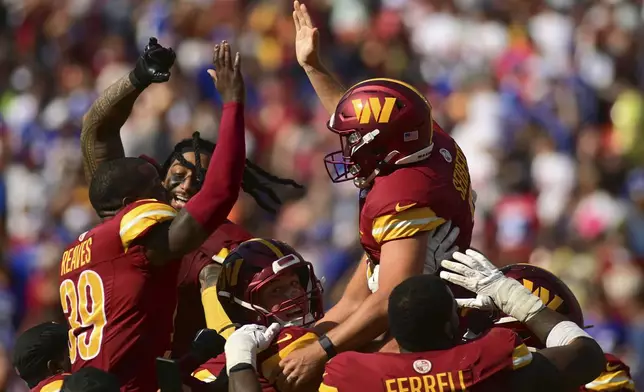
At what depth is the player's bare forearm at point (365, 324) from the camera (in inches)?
233

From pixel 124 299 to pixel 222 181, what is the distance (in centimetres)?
65

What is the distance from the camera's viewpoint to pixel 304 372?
571cm

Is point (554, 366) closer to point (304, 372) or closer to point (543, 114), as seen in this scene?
point (304, 372)

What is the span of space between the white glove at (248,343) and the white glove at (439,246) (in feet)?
2.53

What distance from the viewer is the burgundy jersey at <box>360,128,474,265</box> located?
19.9ft

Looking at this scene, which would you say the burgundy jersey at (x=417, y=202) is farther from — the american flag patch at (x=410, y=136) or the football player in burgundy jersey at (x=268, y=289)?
the football player in burgundy jersey at (x=268, y=289)

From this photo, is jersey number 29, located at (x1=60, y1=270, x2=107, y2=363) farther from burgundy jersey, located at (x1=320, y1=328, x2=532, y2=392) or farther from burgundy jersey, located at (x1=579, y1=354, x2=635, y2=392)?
burgundy jersey, located at (x1=579, y1=354, x2=635, y2=392)

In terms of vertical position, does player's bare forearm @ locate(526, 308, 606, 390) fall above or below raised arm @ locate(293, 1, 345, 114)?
below

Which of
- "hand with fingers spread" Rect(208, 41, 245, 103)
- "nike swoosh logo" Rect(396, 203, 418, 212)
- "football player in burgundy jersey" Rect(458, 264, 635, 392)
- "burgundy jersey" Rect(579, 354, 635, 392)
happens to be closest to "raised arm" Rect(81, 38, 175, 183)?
"hand with fingers spread" Rect(208, 41, 245, 103)

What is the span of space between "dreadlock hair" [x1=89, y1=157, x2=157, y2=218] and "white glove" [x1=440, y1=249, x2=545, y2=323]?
1350 mm

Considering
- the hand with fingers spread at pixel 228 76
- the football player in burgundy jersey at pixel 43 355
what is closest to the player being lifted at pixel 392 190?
the hand with fingers spread at pixel 228 76

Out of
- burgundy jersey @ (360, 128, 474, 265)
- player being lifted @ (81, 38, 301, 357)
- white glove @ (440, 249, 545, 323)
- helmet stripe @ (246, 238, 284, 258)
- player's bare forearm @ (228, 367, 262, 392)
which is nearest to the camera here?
player's bare forearm @ (228, 367, 262, 392)

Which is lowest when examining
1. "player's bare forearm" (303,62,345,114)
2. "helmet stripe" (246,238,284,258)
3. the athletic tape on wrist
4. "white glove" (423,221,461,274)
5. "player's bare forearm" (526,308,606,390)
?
"player's bare forearm" (526,308,606,390)

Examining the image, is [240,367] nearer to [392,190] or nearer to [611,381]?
[392,190]
